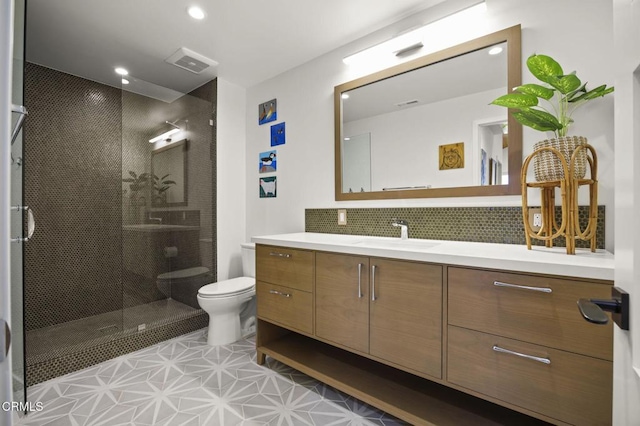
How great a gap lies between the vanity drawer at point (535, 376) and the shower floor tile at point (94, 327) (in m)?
2.41

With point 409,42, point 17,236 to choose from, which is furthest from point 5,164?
point 409,42

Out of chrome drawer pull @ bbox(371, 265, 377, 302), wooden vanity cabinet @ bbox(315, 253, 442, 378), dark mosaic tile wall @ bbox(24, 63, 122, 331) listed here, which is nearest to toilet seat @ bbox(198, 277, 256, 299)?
wooden vanity cabinet @ bbox(315, 253, 442, 378)

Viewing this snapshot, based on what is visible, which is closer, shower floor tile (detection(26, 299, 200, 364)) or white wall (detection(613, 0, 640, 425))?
white wall (detection(613, 0, 640, 425))

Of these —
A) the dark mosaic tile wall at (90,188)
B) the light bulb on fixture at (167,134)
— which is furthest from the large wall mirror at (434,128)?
the light bulb on fixture at (167,134)

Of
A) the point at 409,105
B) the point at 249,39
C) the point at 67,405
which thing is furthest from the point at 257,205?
the point at 67,405

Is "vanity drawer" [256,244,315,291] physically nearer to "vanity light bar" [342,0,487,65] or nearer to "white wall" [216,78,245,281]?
"white wall" [216,78,245,281]

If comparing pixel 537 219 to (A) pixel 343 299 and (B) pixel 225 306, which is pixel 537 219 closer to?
(A) pixel 343 299

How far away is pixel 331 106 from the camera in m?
2.38

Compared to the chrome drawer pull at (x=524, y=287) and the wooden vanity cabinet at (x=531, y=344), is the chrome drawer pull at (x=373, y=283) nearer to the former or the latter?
the wooden vanity cabinet at (x=531, y=344)

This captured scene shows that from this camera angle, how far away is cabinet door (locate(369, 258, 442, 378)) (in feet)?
4.21

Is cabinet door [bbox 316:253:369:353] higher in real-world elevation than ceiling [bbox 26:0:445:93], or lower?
lower

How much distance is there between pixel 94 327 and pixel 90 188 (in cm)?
130

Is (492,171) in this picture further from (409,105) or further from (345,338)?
(345,338)

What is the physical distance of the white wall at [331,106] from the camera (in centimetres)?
139
